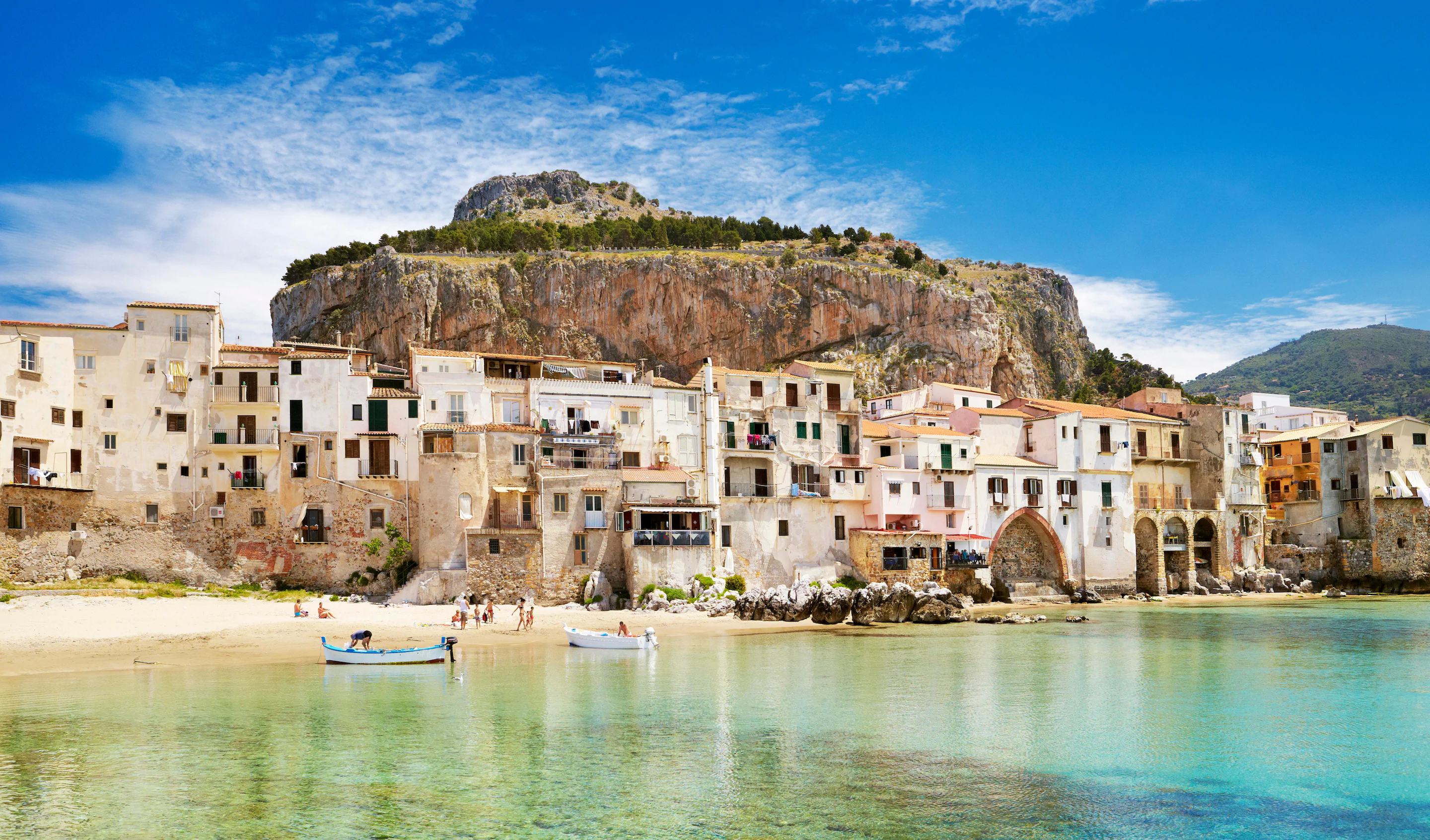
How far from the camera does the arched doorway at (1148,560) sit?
66.3m

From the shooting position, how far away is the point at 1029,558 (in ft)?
209

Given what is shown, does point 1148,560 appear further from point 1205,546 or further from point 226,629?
point 226,629

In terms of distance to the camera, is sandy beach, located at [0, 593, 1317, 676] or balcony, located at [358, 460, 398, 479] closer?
sandy beach, located at [0, 593, 1317, 676]

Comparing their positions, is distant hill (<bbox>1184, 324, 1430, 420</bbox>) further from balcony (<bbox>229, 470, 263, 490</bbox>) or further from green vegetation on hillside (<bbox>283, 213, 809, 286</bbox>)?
balcony (<bbox>229, 470, 263, 490</bbox>)

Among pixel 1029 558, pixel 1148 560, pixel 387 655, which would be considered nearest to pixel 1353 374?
pixel 1148 560

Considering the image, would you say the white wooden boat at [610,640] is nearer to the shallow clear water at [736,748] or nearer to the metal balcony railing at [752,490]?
the shallow clear water at [736,748]

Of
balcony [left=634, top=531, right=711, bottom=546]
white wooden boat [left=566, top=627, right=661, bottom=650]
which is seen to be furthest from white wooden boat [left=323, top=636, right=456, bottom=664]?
balcony [left=634, top=531, right=711, bottom=546]

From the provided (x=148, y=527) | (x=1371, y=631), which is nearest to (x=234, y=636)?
(x=148, y=527)

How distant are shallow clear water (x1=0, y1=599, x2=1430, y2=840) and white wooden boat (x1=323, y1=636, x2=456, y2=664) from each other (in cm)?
59

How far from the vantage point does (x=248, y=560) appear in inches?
1900

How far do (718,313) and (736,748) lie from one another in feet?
278

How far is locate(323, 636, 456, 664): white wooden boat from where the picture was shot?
34.6 meters

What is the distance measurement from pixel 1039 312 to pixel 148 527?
9284 centimetres

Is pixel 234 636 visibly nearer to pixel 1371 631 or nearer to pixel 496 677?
pixel 496 677
